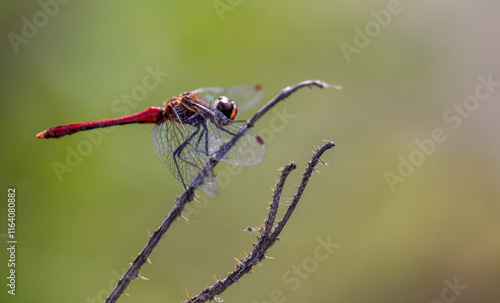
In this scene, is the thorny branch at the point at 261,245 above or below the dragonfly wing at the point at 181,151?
below

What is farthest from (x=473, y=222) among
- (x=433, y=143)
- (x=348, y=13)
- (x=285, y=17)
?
(x=285, y=17)

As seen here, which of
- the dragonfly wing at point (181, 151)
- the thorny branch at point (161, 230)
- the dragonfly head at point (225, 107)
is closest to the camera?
the thorny branch at point (161, 230)

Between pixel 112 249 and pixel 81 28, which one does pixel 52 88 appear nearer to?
pixel 81 28

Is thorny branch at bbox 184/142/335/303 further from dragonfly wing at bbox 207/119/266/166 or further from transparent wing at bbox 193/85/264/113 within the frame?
transparent wing at bbox 193/85/264/113

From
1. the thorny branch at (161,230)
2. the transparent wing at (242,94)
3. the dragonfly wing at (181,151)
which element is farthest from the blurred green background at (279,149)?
the thorny branch at (161,230)

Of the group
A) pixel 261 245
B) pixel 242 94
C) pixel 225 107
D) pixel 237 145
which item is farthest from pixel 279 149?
pixel 261 245

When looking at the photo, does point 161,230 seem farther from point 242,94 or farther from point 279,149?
point 279,149

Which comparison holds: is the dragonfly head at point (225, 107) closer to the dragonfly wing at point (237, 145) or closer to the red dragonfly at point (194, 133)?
the red dragonfly at point (194, 133)
